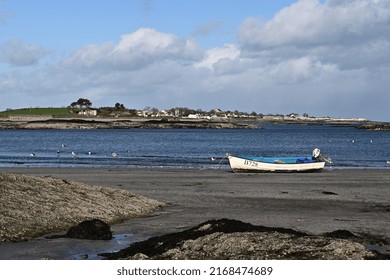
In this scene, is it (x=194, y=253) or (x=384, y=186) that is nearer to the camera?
(x=194, y=253)

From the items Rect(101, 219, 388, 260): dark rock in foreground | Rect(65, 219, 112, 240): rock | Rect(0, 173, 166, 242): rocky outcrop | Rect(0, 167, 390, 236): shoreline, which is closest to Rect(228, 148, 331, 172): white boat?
Rect(0, 167, 390, 236): shoreline

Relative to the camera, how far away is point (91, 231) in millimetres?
17344

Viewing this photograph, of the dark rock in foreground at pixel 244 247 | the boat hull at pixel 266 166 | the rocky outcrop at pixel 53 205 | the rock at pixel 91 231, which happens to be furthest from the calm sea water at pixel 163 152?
the dark rock in foreground at pixel 244 247

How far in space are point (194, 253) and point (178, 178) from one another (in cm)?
2585

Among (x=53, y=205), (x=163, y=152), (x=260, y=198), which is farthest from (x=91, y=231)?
(x=163, y=152)

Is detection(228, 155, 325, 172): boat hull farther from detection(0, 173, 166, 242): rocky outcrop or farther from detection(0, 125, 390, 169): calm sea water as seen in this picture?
detection(0, 173, 166, 242): rocky outcrop

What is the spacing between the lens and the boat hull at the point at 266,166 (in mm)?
46031

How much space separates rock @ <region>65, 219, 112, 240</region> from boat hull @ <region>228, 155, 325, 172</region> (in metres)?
29.6

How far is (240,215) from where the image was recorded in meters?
23.1

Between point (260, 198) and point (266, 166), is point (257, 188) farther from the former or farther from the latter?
point (266, 166)

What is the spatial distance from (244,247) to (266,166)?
107 ft

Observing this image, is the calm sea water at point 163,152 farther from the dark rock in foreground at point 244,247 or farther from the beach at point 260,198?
the dark rock in foreground at point 244,247

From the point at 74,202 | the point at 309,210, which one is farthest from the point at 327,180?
the point at 74,202
